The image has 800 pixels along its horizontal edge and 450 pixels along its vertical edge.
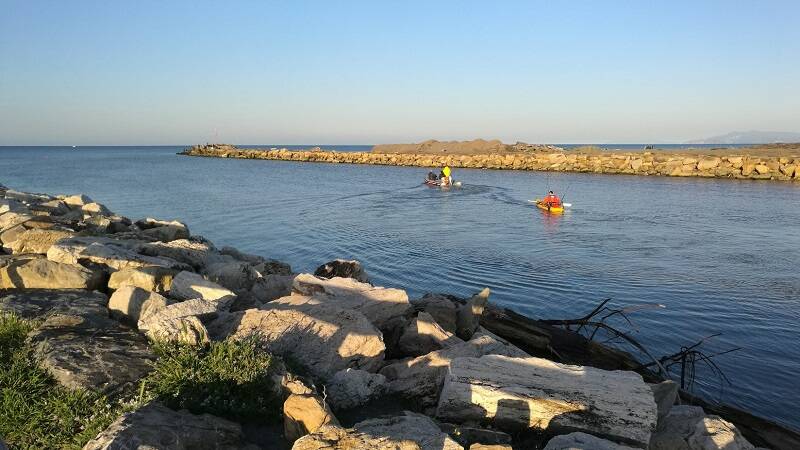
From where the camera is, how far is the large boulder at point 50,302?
711 cm

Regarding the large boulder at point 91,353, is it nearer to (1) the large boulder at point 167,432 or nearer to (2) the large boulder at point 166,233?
(1) the large boulder at point 167,432

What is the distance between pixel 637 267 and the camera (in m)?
19.0

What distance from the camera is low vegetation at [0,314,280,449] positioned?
16.3ft

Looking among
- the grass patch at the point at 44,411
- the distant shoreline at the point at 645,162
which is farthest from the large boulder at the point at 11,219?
the distant shoreline at the point at 645,162

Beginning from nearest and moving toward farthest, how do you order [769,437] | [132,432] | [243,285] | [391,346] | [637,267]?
[132,432]
[769,437]
[391,346]
[243,285]
[637,267]

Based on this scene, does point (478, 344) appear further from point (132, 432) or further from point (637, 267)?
point (637, 267)

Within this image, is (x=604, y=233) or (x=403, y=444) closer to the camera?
(x=403, y=444)

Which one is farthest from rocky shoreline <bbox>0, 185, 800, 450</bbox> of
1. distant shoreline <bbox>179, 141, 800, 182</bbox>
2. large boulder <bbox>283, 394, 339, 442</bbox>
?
distant shoreline <bbox>179, 141, 800, 182</bbox>

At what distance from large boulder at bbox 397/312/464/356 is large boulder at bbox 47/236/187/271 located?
14.9 ft

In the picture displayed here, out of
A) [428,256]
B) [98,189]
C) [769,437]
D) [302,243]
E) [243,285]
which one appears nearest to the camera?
[769,437]

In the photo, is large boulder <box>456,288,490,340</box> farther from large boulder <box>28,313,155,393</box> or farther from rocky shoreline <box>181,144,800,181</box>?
rocky shoreline <box>181,144,800,181</box>

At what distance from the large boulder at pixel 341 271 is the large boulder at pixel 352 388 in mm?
4163

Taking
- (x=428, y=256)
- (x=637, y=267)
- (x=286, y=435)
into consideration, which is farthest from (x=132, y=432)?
(x=637, y=267)

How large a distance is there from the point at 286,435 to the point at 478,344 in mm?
3389
